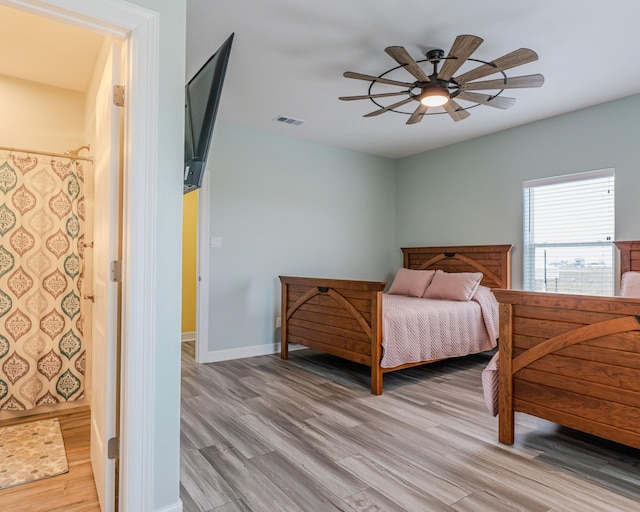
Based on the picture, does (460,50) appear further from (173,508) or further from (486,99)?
(173,508)

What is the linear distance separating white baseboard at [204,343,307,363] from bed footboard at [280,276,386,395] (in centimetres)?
30

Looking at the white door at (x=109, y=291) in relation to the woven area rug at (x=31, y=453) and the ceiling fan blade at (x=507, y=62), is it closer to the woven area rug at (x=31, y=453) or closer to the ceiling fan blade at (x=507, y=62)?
the woven area rug at (x=31, y=453)

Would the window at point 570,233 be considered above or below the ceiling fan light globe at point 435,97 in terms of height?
below

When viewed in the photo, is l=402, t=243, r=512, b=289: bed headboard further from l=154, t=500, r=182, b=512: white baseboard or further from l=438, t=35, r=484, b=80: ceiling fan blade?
l=154, t=500, r=182, b=512: white baseboard

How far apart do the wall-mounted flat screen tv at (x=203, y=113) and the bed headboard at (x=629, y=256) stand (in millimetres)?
3568

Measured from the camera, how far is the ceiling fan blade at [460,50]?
7.06ft

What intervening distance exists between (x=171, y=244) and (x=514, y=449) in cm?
214

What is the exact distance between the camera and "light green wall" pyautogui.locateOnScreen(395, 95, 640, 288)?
141 inches

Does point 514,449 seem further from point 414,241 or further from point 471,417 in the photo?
point 414,241

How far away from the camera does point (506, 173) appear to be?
4484 mm

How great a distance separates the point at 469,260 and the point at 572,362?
2.78m

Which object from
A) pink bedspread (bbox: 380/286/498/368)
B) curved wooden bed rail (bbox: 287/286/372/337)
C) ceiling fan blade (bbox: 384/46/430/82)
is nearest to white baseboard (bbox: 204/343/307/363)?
curved wooden bed rail (bbox: 287/286/372/337)

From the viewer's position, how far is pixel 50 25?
2.28 metres

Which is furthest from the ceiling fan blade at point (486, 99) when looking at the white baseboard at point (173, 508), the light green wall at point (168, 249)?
the white baseboard at point (173, 508)
